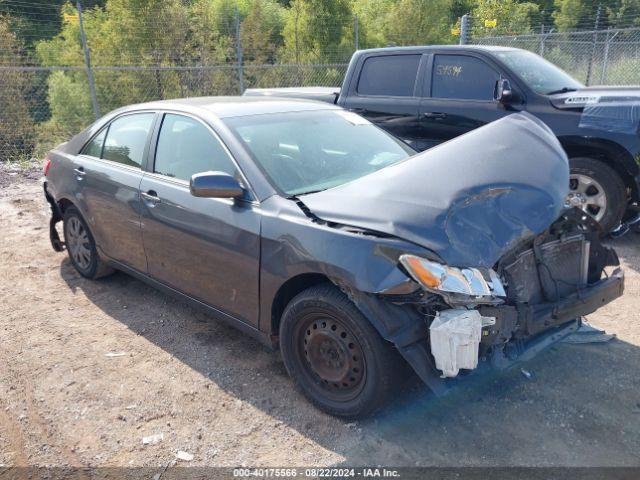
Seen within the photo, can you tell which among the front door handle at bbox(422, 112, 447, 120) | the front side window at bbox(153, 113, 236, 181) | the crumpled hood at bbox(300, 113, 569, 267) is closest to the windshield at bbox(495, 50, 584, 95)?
the front door handle at bbox(422, 112, 447, 120)

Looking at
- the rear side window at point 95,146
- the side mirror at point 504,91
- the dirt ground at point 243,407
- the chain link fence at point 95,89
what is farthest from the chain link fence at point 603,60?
the dirt ground at point 243,407

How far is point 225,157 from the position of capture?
3.45 meters

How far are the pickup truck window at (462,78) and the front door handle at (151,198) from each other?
3859 mm

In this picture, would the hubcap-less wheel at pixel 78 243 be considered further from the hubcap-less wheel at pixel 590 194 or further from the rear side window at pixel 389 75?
the hubcap-less wheel at pixel 590 194

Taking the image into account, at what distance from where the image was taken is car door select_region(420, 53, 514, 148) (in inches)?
236

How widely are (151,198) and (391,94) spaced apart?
388 centimetres

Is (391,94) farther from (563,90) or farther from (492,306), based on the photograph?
(492,306)

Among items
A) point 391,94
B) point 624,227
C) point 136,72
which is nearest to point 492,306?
point 624,227

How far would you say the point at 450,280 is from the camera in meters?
2.48

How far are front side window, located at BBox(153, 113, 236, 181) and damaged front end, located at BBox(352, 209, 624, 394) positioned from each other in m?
1.46

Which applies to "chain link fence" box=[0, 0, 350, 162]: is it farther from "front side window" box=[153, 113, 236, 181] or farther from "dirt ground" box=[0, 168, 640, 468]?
"dirt ground" box=[0, 168, 640, 468]

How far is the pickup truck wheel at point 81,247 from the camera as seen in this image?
4.86 meters

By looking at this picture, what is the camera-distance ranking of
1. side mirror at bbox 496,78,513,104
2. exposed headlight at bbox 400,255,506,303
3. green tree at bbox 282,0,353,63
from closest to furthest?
exposed headlight at bbox 400,255,506,303 < side mirror at bbox 496,78,513,104 < green tree at bbox 282,0,353,63

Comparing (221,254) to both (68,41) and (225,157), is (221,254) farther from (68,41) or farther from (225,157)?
(68,41)
